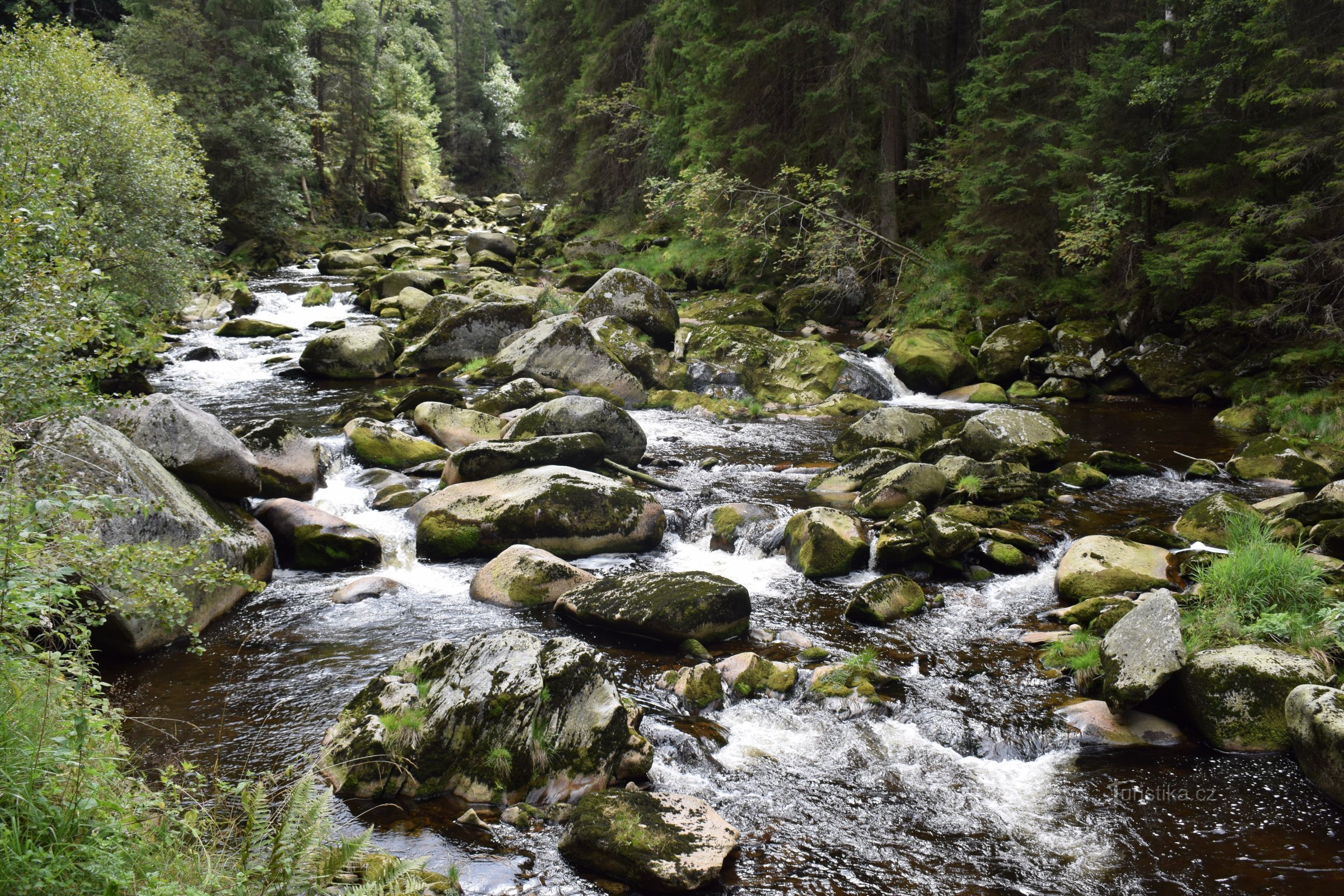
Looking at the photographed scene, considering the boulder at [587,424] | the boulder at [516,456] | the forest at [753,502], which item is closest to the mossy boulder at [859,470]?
the forest at [753,502]

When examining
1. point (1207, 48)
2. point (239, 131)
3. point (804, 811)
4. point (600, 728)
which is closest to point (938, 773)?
point (804, 811)

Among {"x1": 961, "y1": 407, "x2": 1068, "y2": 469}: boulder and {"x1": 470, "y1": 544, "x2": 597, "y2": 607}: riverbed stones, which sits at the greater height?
{"x1": 961, "y1": 407, "x2": 1068, "y2": 469}: boulder

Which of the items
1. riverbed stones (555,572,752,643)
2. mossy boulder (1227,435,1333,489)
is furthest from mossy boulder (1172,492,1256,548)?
riverbed stones (555,572,752,643)

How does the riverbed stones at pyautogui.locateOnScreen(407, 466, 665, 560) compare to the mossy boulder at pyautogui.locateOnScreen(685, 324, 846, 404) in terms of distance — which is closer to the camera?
the riverbed stones at pyautogui.locateOnScreen(407, 466, 665, 560)

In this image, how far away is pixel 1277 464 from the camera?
1072cm

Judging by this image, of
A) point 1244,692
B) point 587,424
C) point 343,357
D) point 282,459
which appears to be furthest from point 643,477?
point 343,357

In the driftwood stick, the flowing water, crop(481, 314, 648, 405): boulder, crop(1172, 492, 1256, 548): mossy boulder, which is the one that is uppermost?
crop(481, 314, 648, 405): boulder

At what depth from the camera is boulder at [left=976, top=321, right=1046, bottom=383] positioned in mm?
16625

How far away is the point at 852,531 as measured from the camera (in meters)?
8.82

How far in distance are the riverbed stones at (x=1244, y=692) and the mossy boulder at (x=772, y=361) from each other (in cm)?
1051

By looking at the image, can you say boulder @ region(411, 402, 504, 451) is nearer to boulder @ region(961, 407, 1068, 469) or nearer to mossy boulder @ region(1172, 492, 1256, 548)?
boulder @ region(961, 407, 1068, 469)

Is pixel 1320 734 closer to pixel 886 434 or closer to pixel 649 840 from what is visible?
pixel 649 840

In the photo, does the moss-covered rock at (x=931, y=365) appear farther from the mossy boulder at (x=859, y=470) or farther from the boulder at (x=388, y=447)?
the boulder at (x=388, y=447)

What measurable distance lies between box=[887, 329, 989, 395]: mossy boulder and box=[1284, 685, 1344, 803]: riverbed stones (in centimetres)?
1149
